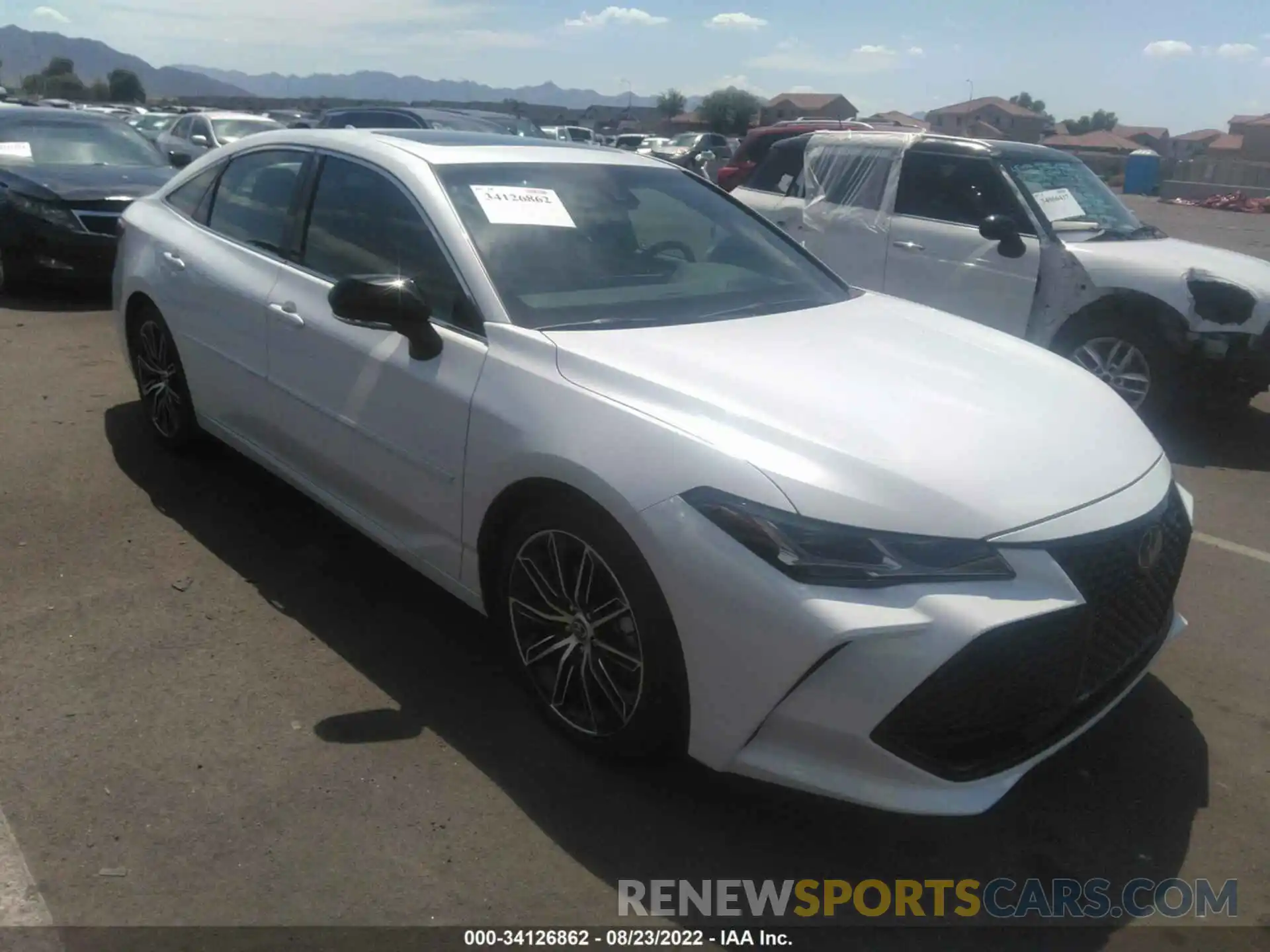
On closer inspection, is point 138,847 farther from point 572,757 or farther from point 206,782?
point 572,757

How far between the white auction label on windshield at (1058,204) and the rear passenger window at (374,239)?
4713 mm

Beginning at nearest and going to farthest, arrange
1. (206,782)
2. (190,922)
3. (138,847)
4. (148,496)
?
(190,922) → (138,847) → (206,782) → (148,496)

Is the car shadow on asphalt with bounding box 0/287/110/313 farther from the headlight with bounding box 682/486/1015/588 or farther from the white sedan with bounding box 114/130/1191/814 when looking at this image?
the headlight with bounding box 682/486/1015/588

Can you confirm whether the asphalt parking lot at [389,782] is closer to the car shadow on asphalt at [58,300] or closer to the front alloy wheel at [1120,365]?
the front alloy wheel at [1120,365]

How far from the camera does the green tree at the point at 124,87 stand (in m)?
90.7

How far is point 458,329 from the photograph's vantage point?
3.31 metres

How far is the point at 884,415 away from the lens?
9.16 feet

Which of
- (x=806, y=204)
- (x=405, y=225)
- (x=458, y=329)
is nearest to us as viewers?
(x=458, y=329)

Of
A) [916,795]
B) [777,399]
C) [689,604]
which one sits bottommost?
[916,795]

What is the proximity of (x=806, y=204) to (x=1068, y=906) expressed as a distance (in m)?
6.28

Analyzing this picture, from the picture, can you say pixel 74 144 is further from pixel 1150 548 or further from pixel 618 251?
pixel 1150 548

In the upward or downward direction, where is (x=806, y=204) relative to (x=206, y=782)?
upward

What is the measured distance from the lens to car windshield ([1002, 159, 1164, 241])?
6.91 m

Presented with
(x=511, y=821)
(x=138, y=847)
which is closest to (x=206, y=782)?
(x=138, y=847)
